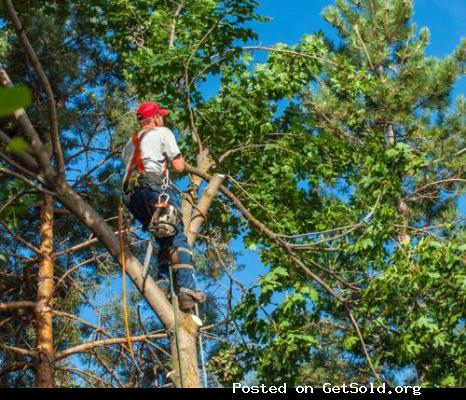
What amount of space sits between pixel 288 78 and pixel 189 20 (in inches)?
50.3

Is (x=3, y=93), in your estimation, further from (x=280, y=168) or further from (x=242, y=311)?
(x=280, y=168)

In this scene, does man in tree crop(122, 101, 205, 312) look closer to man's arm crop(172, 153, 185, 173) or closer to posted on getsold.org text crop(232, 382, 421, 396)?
man's arm crop(172, 153, 185, 173)

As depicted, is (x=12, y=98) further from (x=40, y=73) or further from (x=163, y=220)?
(x=163, y=220)

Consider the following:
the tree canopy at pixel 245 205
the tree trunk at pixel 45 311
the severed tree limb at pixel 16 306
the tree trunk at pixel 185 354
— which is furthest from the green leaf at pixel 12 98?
the severed tree limb at pixel 16 306

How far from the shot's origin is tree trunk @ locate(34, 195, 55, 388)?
33.3 ft

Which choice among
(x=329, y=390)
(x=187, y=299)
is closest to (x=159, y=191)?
(x=187, y=299)

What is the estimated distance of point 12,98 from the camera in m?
1.81

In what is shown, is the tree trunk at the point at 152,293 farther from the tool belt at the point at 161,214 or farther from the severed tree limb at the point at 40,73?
the tool belt at the point at 161,214

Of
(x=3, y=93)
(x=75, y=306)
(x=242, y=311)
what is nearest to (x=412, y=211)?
(x=75, y=306)

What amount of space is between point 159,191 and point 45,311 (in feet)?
17.7

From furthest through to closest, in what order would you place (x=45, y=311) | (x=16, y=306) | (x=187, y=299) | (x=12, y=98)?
1. (x=45, y=311)
2. (x=16, y=306)
3. (x=187, y=299)
4. (x=12, y=98)

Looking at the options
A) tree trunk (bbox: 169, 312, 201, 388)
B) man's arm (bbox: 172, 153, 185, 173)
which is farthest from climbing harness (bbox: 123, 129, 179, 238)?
tree trunk (bbox: 169, 312, 201, 388)

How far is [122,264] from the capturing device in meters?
5.08

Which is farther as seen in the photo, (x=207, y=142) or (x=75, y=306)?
(x=75, y=306)
